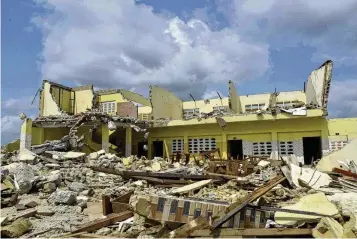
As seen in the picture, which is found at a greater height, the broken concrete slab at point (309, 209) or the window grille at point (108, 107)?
the window grille at point (108, 107)

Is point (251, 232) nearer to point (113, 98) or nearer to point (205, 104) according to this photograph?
point (205, 104)

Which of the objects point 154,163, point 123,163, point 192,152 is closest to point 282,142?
point 192,152

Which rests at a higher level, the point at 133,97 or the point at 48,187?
the point at 133,97

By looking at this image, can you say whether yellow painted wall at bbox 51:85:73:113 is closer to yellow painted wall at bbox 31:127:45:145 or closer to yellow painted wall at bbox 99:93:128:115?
yellow painted wall at bbox 99:93:128:115

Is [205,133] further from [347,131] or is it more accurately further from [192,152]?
[347,131]

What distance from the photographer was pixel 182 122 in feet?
77.3

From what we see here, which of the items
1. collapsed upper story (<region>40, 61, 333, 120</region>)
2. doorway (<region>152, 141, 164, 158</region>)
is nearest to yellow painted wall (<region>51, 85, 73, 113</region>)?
collapsed upper story (<region>40, 61, 333, 120</region>)

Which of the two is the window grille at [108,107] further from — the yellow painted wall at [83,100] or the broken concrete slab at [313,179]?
the broken concrete slab at [313,179]

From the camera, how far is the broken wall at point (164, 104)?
25.4 metres

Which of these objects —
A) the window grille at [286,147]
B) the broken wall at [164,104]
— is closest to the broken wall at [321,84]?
the window grille at [286,147]

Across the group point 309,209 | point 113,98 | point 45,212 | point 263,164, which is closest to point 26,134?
point 113,98

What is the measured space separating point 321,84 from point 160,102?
12136 millimetres

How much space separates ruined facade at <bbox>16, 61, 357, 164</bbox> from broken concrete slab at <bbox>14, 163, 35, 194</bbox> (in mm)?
10090

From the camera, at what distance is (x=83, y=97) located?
96.6 ft
